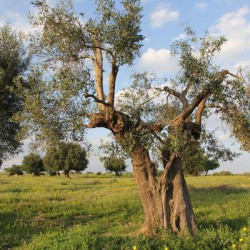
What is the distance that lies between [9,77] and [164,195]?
35.7 feet

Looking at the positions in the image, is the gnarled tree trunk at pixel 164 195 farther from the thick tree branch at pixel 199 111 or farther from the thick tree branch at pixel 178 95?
the thick tree branch at pixel 178 95

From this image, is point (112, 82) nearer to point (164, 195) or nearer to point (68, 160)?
point (164, 195)

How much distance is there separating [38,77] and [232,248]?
911cm

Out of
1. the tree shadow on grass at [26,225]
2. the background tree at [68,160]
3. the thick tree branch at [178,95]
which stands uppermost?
the background tree at [68,160]

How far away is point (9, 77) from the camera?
20969mm

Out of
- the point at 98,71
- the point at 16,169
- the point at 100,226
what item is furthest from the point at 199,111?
the point at 16,169

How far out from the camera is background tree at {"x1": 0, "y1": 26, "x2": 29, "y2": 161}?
20.9 metres

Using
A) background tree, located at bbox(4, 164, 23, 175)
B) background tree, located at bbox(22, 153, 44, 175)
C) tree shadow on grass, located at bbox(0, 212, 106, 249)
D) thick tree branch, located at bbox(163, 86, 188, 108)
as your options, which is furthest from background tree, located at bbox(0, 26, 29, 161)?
background tree, located at bbox(4, 164, 23, 175)

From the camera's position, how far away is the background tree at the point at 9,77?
20.9 metres

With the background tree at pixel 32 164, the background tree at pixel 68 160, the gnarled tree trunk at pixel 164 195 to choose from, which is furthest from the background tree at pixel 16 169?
the gnarled tree trunk at pixel 164 195

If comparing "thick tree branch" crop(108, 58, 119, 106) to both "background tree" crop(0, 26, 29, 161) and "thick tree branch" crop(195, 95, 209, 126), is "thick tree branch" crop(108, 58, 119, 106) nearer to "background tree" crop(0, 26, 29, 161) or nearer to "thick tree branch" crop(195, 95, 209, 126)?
"thick tree branch" crop(195, 95, 209, 126)

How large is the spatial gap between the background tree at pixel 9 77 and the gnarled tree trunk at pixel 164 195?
27.8 feet

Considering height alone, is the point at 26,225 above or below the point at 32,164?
below

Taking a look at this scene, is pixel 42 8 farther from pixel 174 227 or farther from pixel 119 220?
pixel 119 220
